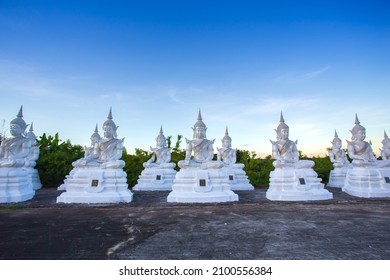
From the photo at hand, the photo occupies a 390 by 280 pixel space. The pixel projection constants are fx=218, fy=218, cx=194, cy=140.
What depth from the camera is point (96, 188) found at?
7.39 meters

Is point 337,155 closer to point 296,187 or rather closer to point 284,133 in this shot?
point 284,133

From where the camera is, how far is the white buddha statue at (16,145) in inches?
318

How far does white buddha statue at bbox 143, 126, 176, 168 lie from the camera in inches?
470

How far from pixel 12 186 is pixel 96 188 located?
293 centimetres

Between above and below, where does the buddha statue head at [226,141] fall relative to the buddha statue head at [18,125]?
below

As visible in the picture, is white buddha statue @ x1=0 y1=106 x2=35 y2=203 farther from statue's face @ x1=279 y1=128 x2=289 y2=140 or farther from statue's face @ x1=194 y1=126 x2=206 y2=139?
statue's face @ x1=279 y1=128 x2=289 y2=140

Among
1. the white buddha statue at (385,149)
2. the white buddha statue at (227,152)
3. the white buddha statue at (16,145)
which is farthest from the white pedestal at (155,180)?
the white buddha statue at (385,149)

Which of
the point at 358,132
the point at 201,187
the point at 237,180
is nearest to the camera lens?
the point at 201,187

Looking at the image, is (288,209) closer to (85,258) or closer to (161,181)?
(85,258)

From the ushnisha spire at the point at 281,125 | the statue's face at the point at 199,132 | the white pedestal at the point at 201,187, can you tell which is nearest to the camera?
the white pedestal at the point at 201,187

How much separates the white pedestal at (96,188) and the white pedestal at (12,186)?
1.46 meters

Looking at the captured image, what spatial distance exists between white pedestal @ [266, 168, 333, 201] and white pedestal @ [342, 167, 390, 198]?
151 centimetres

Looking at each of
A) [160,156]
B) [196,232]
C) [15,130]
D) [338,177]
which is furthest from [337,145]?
[15,130]

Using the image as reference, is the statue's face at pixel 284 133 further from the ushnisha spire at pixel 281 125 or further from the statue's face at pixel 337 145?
the statue's face at pixel 337 145
